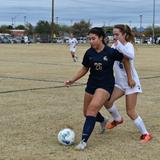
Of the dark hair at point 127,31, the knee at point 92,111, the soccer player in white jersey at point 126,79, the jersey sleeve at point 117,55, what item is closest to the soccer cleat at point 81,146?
the knee at point 92,111

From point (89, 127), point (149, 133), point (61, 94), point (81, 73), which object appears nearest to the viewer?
point (89, 127)

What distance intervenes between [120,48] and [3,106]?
4.18 metres

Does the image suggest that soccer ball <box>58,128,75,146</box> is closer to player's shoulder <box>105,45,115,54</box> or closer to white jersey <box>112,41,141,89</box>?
white jersey <box>112,41,141,89</box>

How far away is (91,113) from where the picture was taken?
24.7 ft

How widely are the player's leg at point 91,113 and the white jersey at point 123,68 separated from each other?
487 mm

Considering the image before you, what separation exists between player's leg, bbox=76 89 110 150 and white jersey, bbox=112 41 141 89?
487 mm

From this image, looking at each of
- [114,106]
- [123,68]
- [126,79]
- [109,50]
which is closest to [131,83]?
[126,79]

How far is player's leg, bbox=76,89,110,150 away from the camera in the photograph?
7.48m

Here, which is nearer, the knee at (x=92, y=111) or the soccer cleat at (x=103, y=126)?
the knee at (x=92, y=111)

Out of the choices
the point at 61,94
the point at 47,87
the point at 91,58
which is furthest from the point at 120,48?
the point at 47,87

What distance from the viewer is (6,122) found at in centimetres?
938

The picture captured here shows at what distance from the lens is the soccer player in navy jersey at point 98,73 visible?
297 inches

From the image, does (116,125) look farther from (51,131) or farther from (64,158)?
(64,158)

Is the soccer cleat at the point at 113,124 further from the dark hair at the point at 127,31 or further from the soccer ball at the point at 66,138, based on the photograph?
the dark hair at the point at 127,31
